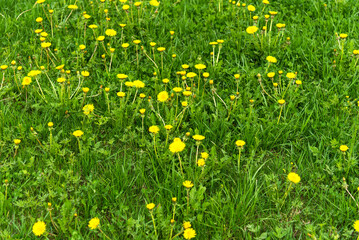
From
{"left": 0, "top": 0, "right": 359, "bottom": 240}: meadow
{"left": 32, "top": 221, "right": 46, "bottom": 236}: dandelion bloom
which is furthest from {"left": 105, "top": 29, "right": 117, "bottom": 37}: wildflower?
{"left": 32, "top": 221, "right": 46, "bottom": 236}: dandelion bloom

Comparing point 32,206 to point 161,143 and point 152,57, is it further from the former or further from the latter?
point 152,57

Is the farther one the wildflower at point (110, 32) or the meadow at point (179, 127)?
the wildflower at point (110, 32)

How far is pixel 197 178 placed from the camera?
8.38 feet

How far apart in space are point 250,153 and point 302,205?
504mm

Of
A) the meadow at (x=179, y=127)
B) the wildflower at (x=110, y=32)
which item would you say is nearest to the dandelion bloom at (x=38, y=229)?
the meadow at (x=179, y=127)

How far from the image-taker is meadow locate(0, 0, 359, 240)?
94.4 inches

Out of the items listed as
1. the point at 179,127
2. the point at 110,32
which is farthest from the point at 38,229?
the point at 110,32

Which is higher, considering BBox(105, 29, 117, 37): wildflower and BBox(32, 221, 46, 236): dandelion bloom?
BBox(105, 29, 117, 37): wildflower

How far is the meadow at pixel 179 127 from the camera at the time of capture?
2.40 m

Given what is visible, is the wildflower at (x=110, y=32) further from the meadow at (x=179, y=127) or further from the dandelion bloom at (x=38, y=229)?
the dandelion bloom at (x=38, y=229)

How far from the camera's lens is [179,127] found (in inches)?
120

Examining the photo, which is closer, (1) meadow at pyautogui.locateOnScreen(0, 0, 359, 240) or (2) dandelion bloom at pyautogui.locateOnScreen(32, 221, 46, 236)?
(2) dandelion bloom at pyautogui.locateOnScreen(32, 221, 46, 236)

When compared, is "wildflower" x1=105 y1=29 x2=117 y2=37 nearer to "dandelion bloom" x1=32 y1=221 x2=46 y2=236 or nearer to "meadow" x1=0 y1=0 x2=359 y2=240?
"meadow" x1=0 y1=0 x2=359 y2=240

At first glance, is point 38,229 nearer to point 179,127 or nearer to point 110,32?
point 179,127
